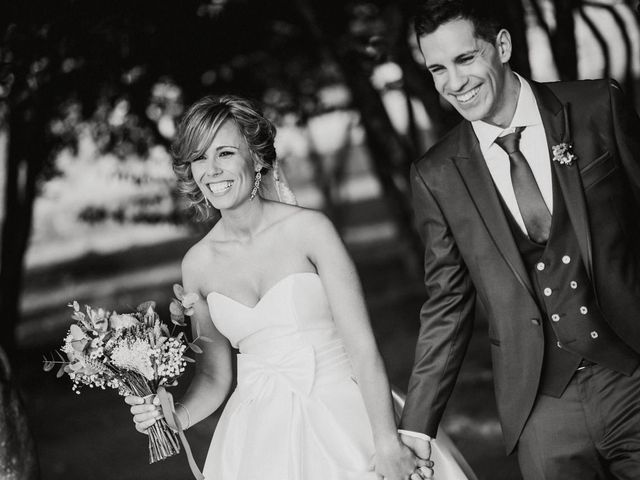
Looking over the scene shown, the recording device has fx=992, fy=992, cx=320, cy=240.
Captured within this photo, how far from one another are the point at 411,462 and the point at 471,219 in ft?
3.33

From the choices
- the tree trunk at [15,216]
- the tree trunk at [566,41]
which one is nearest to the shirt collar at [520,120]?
the tree trunk at [566,41]

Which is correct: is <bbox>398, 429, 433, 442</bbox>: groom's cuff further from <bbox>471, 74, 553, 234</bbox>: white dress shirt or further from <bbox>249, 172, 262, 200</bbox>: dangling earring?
<bbox>249, 172, 262, 200</bbox>: dangling earring

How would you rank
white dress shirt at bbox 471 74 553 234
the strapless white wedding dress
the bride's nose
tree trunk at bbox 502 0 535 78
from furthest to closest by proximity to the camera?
tree trunk at bbox 502 0 535 78
the bride's nose
the strapless white wedding dress
white dress shirt at bbox 471 74 553 234

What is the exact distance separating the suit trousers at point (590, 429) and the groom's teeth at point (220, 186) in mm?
1573

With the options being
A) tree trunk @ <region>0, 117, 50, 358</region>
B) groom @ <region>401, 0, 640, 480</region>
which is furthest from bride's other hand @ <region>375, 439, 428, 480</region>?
A: tree trunk @ <region>0, 117, 50, 358</region>

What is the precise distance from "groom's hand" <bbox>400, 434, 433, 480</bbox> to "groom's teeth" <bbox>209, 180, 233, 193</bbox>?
1.29 meters

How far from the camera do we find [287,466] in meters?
4.11

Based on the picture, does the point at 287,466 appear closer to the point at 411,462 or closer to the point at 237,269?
the point at 411,462

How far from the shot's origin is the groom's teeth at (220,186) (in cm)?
426

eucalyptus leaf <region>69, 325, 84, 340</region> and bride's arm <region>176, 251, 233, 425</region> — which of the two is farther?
bride's arm <region>176, 251, 233, 425</region>

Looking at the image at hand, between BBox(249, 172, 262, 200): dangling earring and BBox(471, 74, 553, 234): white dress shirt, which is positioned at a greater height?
BBox(249, 172, 262, 200): dangling earring

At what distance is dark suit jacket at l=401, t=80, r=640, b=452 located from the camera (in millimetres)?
3492

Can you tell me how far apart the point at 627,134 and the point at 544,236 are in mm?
462

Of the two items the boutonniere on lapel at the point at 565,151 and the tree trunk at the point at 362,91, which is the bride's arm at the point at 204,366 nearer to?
the boutonniere on lapel at the point at 565,151
